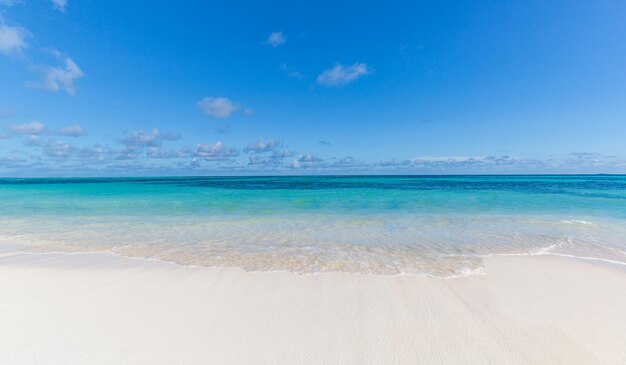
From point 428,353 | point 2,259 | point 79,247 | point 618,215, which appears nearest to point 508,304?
point 428,353

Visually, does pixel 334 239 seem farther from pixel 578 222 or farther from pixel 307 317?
pixel 578 222

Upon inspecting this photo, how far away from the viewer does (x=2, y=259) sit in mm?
6293

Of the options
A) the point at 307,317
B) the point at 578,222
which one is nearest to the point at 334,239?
the point at 307,317

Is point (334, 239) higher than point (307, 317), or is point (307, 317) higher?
point (307, 317)

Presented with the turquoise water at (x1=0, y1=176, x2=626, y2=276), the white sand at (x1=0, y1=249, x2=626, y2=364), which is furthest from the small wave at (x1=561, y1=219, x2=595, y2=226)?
the white sand at (x1=0, y1=249, x2=626, y2=364)

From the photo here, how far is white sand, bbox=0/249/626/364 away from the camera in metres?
2.91

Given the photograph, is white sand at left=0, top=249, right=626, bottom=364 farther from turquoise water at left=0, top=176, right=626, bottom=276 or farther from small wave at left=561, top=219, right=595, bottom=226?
small wave at left=561, top=219, right=595, bottom=226

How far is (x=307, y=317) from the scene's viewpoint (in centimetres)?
363

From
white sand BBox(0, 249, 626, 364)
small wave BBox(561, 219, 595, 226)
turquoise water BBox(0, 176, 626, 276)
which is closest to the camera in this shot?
white sand BBox(0, 249, 626, 364)

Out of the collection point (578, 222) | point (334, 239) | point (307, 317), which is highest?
point (307, 317)

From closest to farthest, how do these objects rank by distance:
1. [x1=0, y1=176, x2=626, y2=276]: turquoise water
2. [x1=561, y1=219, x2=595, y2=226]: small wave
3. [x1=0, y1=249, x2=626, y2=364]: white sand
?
[x1=0, y1=249, x2=626, y2=364]: white sand
[x1=0, y1=176, x2=626, y2=276]: turquoise water
[x1=561, y1=219, x2=595, y2=226]: small wave

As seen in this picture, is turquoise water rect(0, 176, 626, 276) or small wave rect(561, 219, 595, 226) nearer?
turquoise water rect(0, 176, 626, 276)

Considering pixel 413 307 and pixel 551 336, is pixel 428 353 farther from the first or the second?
pixel 551 336

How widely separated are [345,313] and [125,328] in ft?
9.55
